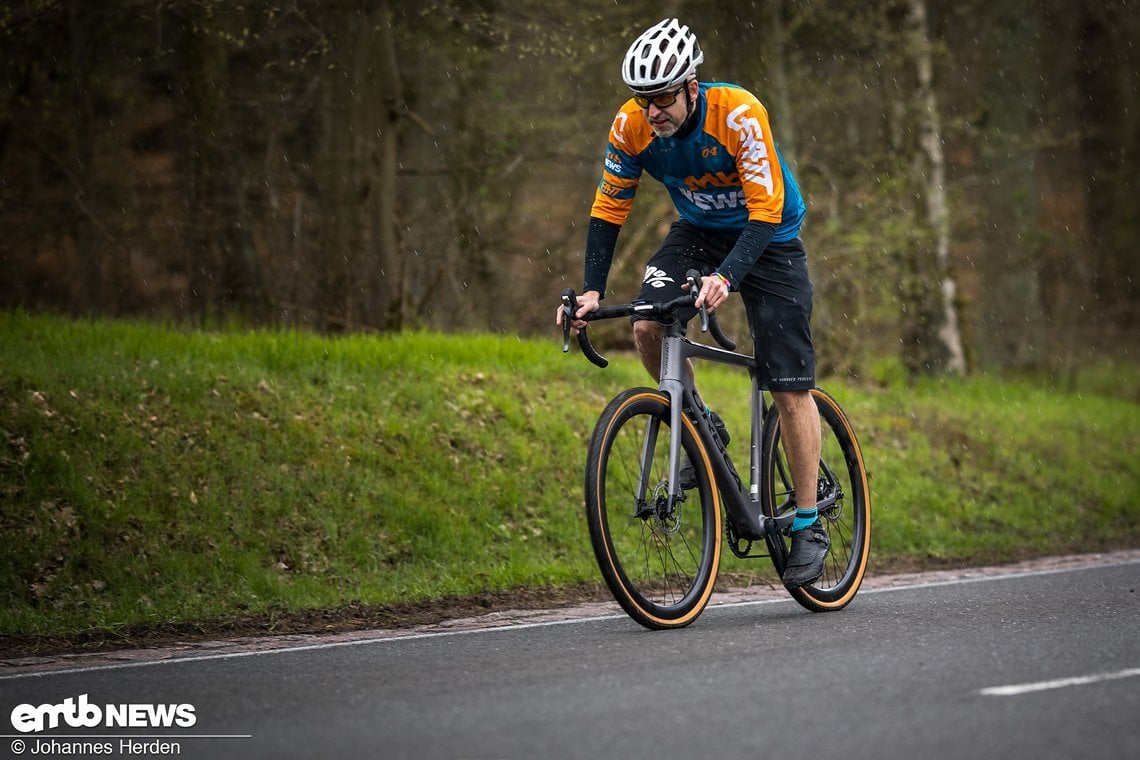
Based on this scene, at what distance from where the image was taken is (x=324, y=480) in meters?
9.59

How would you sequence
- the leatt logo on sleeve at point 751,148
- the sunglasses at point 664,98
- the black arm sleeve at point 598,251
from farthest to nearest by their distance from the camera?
the black arm sleeve at point 598,251 → the leatt logo on sleeve at point 751,148 → the sunglasses at point 664,98

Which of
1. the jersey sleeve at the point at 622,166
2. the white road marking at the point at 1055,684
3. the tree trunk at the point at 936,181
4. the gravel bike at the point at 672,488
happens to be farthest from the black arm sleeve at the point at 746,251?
the tree trunk at the point at 936,181

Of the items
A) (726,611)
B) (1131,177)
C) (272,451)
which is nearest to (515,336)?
(272,451)

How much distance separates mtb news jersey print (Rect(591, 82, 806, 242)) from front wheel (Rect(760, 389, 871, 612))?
108 cm

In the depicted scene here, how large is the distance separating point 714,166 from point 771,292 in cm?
68

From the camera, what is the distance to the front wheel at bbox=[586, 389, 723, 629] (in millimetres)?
6023

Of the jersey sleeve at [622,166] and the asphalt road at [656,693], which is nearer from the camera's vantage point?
the asphalt road at [656,693]

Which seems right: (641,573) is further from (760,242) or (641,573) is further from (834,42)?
(834,42)

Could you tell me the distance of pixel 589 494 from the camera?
19.6ft

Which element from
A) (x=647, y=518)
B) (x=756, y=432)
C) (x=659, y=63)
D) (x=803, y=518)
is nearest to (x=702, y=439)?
(x=647, y=518)

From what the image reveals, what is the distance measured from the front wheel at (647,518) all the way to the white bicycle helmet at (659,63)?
1.31 metres

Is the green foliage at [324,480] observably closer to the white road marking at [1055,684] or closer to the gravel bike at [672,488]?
the gravel bike at [672,488]

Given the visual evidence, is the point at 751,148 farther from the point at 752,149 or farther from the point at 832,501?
the point at 832,501

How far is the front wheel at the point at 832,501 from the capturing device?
7121 mm
